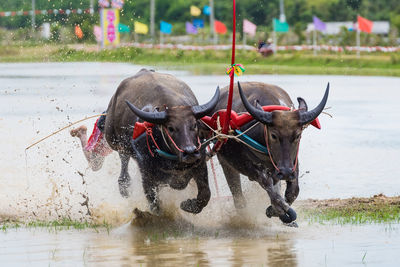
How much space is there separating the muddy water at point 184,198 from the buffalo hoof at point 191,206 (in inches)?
6.7

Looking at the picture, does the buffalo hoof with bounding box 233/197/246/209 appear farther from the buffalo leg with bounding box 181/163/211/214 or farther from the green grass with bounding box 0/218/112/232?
the green grass with bounding box 0/218/112/232

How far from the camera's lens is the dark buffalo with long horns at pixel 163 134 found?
28.3ft

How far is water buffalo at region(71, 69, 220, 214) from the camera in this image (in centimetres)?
862

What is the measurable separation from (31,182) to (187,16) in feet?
168

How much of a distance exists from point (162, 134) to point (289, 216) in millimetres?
1336

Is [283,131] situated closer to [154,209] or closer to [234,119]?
[234,119]

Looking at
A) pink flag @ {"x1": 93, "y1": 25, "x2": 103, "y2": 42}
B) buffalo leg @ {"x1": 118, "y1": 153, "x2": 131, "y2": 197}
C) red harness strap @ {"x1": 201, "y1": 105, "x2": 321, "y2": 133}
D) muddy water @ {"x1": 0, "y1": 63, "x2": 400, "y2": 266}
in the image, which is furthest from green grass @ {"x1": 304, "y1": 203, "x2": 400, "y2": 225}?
pink flag @ {"x1": 93, "y1": 25, "x2": 103, "y2": 42}

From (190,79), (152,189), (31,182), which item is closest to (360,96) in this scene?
(190,79)

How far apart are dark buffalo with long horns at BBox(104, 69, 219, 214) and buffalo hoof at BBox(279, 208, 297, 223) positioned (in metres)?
0.76

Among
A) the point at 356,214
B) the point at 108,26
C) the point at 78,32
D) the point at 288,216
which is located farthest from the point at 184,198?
the point at 108,26

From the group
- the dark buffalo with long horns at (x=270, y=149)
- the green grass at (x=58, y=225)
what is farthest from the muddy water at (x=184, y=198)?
the dark buffalo with long horns at (x=270, y=149)

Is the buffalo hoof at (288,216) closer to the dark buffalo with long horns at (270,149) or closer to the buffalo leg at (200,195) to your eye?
the dark buffalo with long horns at (270,149)

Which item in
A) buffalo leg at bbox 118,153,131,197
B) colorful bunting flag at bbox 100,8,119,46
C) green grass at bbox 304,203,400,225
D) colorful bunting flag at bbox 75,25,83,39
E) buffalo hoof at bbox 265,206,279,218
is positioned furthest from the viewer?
colorful bunting flag at bbox 100,8,119,46

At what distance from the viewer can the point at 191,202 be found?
9.09 metres
